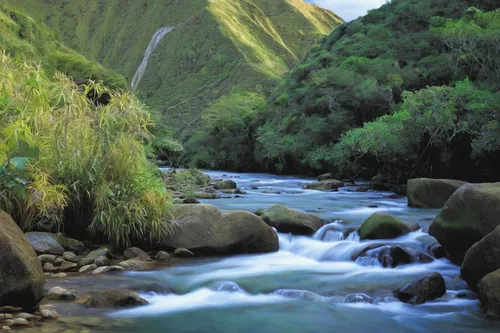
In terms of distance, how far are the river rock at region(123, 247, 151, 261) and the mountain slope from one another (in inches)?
3165

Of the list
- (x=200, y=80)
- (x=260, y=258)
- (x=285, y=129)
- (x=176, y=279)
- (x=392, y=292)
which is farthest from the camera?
(x=200, y=80)

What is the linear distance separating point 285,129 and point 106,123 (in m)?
30.2

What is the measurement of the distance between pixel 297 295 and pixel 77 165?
466 centimetres

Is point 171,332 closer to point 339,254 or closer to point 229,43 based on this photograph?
point 339,254

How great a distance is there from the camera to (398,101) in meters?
33.8

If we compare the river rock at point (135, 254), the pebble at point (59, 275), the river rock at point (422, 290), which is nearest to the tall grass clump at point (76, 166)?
the river rock at point (135, 254)

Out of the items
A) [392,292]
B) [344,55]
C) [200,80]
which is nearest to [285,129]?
[344,55]

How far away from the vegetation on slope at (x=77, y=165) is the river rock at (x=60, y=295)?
2418 millimetres

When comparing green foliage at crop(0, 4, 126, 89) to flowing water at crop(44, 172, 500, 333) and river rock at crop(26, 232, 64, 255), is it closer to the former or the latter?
river rock at crop(26, 232, 64, 255)

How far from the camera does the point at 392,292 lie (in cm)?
742

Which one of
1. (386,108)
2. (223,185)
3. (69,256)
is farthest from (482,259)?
(386,108)

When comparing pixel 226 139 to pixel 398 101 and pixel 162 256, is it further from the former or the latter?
pixel 162 256

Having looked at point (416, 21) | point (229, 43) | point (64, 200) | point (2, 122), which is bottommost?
point (64, 200)

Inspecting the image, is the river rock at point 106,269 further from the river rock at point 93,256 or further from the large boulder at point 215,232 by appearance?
the large boulder at point 215,232
